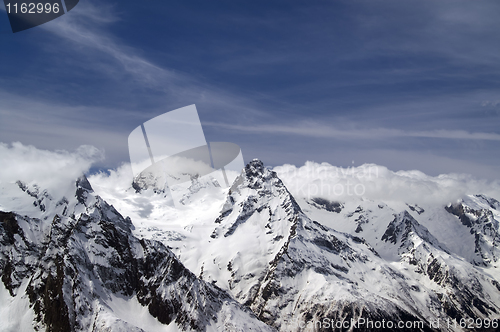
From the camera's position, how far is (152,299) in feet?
447

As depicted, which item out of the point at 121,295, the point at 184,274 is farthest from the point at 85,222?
the point at 184,274

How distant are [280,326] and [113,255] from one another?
313 feet

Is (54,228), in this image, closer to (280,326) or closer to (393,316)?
(280,326)

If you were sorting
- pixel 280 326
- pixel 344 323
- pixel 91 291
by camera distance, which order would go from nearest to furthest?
pixel 91 291, pixel 344 323, pixel 280 326

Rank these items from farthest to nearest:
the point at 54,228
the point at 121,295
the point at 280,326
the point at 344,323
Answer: the point at 280,326
the point at 344,323
the point at 54,228
the point at 121,295

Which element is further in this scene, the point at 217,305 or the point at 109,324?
the point at 217,305

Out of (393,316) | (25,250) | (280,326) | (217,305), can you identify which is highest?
(25,250)

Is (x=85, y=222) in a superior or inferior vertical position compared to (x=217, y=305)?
superior

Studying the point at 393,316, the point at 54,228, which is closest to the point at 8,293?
the point at 54,228

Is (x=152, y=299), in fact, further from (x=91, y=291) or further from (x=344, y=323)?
(x=344, y=323)

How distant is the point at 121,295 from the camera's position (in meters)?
133

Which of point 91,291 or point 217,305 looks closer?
point 91,291

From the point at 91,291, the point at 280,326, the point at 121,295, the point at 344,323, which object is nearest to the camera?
the point at 91,291

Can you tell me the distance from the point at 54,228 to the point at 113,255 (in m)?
24.5
